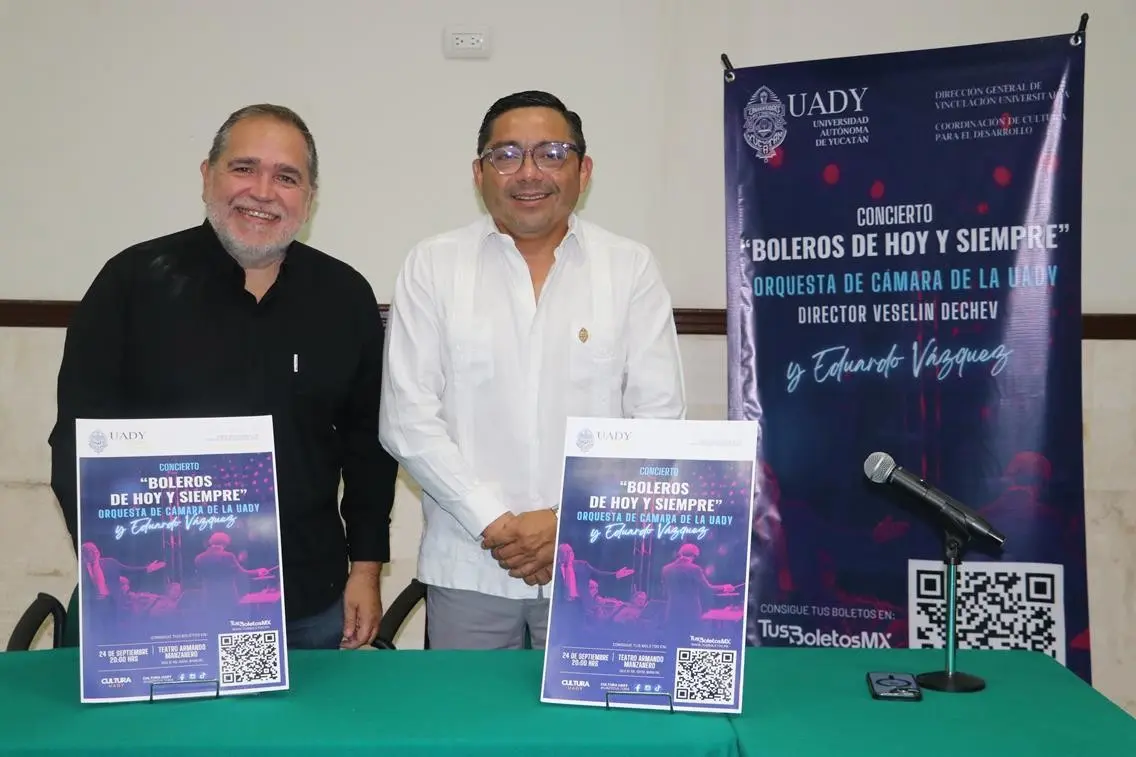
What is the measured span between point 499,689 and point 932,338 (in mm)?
1962

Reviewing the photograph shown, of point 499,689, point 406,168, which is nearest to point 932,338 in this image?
point 406,168

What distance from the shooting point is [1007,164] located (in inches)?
115

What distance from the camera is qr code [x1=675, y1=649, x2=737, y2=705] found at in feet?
4.74

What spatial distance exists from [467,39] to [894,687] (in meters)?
2.49

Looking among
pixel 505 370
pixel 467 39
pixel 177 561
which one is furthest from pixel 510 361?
pixel 467 39

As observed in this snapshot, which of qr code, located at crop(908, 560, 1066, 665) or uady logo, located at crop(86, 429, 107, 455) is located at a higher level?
uady logo, located at crop(86, 429, 107, 455)

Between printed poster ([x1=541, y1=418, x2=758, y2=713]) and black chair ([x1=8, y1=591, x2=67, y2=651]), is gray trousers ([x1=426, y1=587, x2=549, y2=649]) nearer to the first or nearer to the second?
printed poster ([x1=541, y1=418, x2=758, y2=713])

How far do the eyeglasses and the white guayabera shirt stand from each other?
156 mm

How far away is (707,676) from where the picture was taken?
145 cm

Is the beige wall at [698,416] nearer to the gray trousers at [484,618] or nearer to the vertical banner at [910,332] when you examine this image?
the vertical banner at [910,332]

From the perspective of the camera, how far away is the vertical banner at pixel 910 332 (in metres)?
2.92

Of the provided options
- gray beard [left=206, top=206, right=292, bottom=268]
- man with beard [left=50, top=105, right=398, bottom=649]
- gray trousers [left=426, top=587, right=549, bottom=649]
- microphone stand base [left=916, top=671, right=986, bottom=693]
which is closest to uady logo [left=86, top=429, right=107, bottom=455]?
man with beard [left=50, top=105, right=398, bottom=649]

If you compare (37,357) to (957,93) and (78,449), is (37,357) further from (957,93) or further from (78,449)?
(957,93)

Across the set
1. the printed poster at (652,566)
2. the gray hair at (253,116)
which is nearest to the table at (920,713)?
the printed poster at (652,566)
